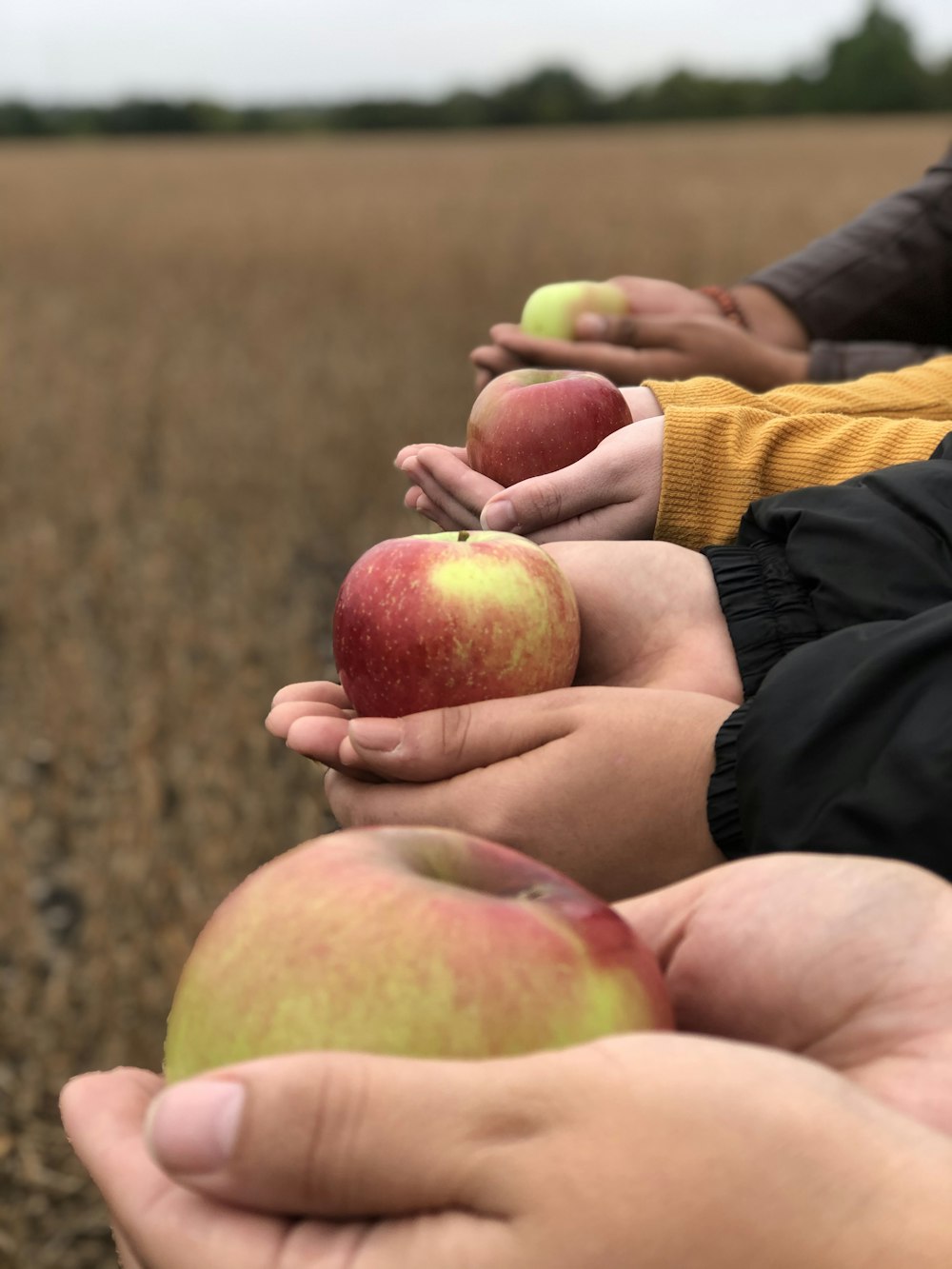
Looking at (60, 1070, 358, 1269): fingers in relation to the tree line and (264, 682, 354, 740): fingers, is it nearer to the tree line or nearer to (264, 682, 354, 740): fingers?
(264, 682, 354, 740): fingers

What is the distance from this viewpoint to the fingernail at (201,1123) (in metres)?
0.47

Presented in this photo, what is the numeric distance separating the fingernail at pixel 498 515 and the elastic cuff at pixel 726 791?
1.06ft

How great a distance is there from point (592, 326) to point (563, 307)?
62mm

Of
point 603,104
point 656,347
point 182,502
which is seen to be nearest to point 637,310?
point 656,347

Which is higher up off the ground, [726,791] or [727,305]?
[727,305]

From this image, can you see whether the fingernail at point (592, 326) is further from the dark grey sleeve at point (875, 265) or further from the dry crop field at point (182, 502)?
the dry crop field at point (182, 502)

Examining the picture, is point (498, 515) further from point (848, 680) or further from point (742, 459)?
point (848, 680)

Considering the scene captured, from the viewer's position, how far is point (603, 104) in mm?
41531

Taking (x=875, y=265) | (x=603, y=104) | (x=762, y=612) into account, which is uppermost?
(x=603, y=104)

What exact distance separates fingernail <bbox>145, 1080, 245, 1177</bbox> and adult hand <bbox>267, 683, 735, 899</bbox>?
0.39m

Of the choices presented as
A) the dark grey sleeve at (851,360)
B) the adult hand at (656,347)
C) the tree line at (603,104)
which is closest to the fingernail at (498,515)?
the adult hand at (656,347)

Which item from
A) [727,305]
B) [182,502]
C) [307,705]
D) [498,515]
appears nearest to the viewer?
[307,705]

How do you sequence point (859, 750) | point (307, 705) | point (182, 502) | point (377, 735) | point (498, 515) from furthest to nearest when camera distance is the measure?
point (182, 502) → point (498, 515) → point (307, 705) → point (377, 735) → point (859, 750)

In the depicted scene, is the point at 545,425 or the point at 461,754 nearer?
the point at 461,754
